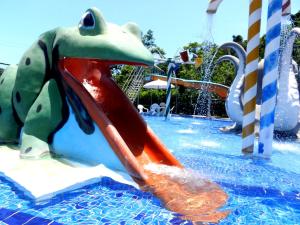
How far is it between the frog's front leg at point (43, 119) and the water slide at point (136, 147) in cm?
29

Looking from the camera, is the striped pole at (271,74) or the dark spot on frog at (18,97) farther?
the striped pole at (271,74)

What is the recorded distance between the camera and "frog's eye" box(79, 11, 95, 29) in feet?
13.1

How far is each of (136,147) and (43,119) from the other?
47.3 inches

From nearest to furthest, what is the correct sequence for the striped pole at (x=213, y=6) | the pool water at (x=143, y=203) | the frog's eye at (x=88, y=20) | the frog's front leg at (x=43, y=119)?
1. the pool water at (x=143, y=203)
2. the frog's eye at (x=88, y=20)
3. the frog's front leg at (x=43, y=119)
4. the striped pole at (x=213, y=6)

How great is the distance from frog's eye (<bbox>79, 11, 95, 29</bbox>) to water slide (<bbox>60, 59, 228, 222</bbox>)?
0.65 metres

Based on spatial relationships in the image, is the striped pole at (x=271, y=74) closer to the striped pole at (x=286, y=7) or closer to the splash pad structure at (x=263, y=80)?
the splash pad structure at (x=263, y=80)

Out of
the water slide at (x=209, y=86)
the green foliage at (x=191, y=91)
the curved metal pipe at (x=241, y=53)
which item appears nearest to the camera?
the curved metal pipe at (x=241, y=53)

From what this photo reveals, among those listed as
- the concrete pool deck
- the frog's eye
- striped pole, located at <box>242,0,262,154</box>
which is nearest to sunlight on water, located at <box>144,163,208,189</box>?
the concrete pool deck

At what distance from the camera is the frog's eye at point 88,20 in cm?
399

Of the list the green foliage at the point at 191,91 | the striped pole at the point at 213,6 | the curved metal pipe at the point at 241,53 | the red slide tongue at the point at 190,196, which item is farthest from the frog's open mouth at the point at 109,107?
the green foliage at the point at 191,91

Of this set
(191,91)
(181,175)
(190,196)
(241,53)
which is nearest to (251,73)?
(181,175)

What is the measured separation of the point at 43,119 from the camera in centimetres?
434

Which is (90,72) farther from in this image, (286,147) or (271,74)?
(286,147)

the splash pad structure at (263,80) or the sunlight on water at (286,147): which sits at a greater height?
the splash pad structure at (263,80)
